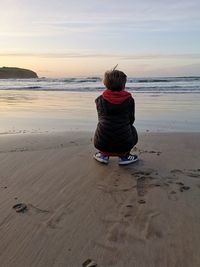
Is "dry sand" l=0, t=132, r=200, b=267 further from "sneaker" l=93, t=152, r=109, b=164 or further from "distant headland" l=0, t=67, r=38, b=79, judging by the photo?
"distant headland" l=0, t=67, r=38, b=79

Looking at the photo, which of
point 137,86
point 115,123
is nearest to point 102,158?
point 115,123

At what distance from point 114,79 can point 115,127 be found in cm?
58

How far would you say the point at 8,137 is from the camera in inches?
267

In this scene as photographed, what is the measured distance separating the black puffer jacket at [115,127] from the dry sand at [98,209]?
0.25m

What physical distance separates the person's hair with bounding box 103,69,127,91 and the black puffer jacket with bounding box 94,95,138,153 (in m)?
0.19

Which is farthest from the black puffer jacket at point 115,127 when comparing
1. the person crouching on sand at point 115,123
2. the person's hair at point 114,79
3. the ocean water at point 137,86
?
the ocean water at point 137,86

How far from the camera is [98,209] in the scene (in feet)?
11.5

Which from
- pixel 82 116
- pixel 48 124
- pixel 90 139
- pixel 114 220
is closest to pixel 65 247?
pixel 114 220

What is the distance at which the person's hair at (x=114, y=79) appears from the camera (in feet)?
16.3

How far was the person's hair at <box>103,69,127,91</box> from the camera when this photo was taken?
195 inches

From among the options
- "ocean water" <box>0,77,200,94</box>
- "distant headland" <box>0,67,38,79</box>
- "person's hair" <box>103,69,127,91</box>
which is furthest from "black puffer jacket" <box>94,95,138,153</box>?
"distant headland" <box>0,67,38,79</box>

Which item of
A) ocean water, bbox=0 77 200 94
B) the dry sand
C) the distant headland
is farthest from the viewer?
the distant headland

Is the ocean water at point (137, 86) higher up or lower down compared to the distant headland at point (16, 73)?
higher up

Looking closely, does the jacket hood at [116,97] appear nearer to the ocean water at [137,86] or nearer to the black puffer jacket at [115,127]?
the black puffer jacket at [115,127]
